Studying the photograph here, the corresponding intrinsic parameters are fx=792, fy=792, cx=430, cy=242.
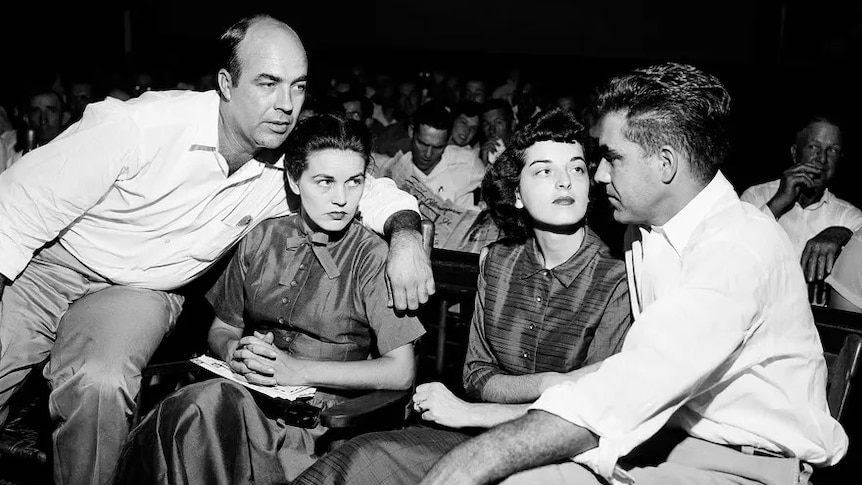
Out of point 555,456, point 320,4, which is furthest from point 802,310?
point 320,4

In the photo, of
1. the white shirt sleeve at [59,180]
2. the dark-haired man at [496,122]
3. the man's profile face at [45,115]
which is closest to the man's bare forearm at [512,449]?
the white shirt sleeve at [59,180]

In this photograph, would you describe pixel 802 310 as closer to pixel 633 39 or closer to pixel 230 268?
pixel 230 268

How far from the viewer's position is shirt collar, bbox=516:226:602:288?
196 cm

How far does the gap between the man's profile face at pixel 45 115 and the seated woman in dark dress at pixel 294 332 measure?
11.9 ft

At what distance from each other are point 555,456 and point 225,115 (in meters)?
1.43

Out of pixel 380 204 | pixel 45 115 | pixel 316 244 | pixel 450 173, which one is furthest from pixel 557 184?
pixel 45 115

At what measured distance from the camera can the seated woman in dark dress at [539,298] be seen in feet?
6.04

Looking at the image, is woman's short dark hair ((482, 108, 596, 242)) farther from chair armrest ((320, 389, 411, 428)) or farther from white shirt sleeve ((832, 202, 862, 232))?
white shirt sleeve ((832, 202, 862, 232))

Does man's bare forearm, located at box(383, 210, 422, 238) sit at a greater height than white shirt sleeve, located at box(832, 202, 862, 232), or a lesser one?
greater

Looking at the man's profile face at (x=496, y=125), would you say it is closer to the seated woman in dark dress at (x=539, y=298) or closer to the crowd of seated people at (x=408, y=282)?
the crowd of seated people at (x=408, y=282)

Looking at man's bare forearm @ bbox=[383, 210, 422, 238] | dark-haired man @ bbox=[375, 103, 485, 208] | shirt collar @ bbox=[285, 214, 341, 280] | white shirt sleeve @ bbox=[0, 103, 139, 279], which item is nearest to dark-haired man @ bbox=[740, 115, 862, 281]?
dark-haired man @ bbox=[375, 103, 485, 208]

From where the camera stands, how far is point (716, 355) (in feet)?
4.39

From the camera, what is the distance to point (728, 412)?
1.52 meters

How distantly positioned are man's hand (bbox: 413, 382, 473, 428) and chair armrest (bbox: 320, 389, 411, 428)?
9cm
